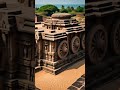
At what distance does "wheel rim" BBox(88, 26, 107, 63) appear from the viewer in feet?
4.86

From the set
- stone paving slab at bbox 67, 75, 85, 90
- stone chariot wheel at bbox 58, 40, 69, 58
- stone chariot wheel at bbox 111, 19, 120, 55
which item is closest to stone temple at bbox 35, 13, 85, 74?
stone chariot wheel at bbox 58, 40, 69, 58

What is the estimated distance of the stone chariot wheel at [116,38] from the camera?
158 cm

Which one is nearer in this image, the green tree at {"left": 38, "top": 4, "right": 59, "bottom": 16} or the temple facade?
the green tree at {"left": 38, "top": 4, "right": 59, "bottom": 16}

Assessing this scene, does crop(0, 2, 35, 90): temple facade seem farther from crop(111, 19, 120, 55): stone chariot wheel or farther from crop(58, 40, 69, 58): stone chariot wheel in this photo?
crop(111, 19, 120, 55): stone chariot wheel

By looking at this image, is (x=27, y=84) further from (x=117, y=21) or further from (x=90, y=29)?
(x=117, y=21)

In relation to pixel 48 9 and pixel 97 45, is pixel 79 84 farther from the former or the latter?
pixel 48 9

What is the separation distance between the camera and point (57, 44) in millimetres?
1543

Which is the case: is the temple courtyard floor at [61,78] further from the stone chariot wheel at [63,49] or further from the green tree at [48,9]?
the green tree at [48,9]

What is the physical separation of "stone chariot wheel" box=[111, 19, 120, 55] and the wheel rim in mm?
66

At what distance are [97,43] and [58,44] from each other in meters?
0.26

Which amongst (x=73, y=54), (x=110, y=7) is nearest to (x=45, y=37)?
(x=73, y=54)

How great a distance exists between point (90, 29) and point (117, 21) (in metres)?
0.25

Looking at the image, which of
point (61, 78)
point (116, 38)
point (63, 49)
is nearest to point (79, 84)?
point (61, 78)

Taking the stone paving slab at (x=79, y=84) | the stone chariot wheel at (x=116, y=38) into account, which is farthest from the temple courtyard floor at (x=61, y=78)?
the stone chariot wheel at (x=116, y=38)
